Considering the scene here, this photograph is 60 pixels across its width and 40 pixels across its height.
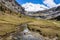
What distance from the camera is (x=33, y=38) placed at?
5262cm

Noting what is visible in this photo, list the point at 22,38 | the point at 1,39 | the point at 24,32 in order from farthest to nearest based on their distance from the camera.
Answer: the point at 1,39, the point at 24,32, the point at 22,38

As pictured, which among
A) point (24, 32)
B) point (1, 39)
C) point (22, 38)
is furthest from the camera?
point (1, 39)

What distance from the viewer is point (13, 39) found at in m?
52.7

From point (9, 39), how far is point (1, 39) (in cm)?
736

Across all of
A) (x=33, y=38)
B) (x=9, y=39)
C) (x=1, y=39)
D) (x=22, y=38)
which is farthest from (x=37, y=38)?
(x=1, y=39)

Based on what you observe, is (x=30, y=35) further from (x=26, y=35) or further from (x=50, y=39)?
(x=50, y=39)

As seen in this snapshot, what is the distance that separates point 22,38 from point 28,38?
184 cm

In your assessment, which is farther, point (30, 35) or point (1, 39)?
point (1, 39)

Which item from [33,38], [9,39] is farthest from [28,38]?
[9,39]

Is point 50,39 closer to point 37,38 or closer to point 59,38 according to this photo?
point 59,38

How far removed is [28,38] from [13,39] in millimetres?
4605

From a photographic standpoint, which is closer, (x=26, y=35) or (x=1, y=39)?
(x=26, y=35)

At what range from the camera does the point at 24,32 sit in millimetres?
56375

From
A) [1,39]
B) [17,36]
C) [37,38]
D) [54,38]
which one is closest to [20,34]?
[17,36]
